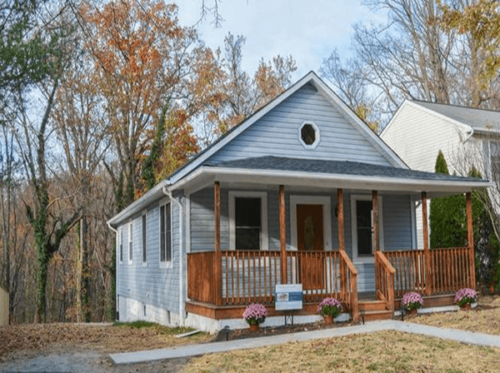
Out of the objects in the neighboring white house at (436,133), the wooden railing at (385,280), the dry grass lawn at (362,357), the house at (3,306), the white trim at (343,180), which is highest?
the neighboring white house at (436,133)

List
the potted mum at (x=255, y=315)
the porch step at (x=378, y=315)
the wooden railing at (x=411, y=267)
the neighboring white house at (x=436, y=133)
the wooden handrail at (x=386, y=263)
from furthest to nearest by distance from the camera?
1. the neighboring white house at (x=436, y=133)
2. the wooden railing at (x=411, y=267)
3. the wooden handrail at (x=386, y=263)
4. the porch step at (x=378, y=315)
5. the potted mum at (x=255, y=315)

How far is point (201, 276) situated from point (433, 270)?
523 cm

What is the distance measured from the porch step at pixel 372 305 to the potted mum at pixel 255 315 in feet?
6.98

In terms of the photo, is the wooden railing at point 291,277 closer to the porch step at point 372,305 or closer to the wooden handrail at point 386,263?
the porch step at point 372,305

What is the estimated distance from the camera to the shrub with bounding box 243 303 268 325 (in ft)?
34.4

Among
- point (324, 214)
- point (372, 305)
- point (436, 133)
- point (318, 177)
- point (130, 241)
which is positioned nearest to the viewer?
point (318, 177)

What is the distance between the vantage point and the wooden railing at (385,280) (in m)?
11.4

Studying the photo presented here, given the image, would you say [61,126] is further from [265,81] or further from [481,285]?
[481,285]

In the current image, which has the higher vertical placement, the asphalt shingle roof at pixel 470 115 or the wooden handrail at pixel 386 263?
the asphalt shingle roof at pixel 470 115

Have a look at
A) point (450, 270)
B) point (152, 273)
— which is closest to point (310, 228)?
point (450, 270)

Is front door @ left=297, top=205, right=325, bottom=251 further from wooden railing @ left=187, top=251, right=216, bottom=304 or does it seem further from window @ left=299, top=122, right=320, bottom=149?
wooden railing @ left=187, top=251, right=216, bottom=304

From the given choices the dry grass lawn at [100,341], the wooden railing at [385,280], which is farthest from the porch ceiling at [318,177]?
the dry grass lawn at [100,341]

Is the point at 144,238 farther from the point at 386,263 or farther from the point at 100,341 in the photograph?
the point at 386,263

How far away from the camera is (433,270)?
1273cm
